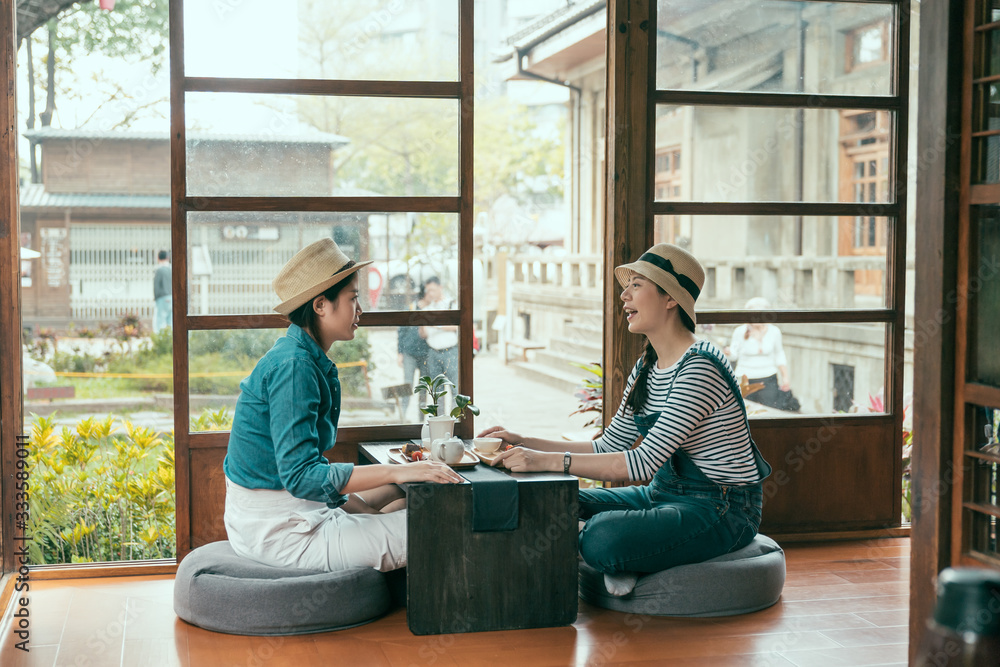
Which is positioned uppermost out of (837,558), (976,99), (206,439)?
(976,99)

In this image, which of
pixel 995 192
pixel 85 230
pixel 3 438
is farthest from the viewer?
pixel 85 230

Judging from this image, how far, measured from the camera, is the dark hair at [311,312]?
2.83m

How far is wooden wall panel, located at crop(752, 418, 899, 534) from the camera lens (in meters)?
3.87

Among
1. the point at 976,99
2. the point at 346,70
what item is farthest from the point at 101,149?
the point at 976,99

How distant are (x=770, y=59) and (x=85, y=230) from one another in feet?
30.5

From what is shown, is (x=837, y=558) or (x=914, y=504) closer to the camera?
(x=914, y=504)

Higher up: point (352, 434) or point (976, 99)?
point (976, 99)

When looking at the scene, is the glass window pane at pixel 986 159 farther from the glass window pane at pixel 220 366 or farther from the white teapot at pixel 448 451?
the glass window pane at pixel 220 366

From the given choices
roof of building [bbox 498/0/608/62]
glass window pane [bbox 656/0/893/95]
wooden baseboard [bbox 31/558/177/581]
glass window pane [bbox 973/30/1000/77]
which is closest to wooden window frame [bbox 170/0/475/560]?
wooden baseboard [bbox 31/558/177/581]

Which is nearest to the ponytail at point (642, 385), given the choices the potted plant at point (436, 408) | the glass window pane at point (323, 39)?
the potted plant at point (436, 408)

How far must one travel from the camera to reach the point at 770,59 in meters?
3.80

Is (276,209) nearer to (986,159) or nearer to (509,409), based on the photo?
(986,159)

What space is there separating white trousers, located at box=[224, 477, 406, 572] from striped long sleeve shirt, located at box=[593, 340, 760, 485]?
2.50ft

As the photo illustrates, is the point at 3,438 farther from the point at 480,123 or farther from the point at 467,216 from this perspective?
the point at 480,123
